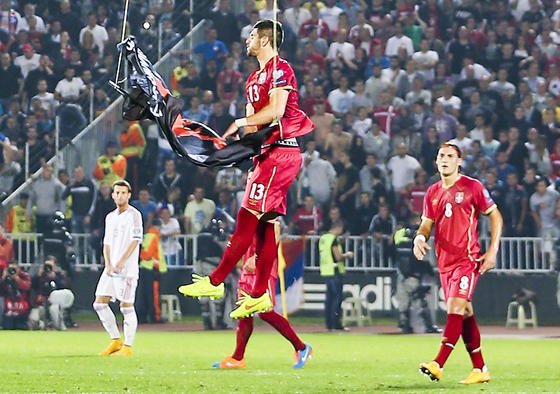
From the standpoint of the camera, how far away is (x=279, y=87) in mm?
13102

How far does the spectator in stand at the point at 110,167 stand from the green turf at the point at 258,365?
425cm

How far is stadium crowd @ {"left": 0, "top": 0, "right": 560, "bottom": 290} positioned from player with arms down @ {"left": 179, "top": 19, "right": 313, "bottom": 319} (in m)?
12.0

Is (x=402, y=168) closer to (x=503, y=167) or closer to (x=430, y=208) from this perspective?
(x=503, y=167)

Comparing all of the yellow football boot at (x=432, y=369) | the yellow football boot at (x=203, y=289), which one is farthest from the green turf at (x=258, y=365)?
the yellow football boot at (x=203, y=289)

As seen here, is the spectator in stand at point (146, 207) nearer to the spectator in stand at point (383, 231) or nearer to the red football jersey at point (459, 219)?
the spectator in stand at point (383, 231)

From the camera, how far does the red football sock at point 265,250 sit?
13.4 metres

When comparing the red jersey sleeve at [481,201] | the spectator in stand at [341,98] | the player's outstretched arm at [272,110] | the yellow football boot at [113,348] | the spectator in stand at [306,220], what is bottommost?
the yellow football boot at [113,348]

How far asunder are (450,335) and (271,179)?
2.13m

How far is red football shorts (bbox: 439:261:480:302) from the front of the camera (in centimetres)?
1350

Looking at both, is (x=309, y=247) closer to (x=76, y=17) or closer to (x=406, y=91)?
(x=406, y=91)

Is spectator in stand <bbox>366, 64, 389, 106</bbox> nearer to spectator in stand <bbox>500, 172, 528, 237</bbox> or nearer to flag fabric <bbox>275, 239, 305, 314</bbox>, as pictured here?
spectator in stand <bbox>500, 172, 528, 237</bbox>

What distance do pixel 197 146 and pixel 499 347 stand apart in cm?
984

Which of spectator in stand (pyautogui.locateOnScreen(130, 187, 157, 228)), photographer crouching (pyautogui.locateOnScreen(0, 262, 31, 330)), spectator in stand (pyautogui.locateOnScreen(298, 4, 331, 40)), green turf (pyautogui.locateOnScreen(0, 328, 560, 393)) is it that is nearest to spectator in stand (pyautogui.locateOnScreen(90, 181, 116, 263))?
spectator in stand (pyautogui.locateOnScreen(130, 187, 157, 228))

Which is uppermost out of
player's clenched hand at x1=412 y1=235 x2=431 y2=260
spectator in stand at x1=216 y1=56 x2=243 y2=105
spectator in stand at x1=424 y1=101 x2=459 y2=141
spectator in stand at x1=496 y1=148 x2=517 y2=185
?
spectator in stand at x1=216 y1=56 x2=243 y2=105
